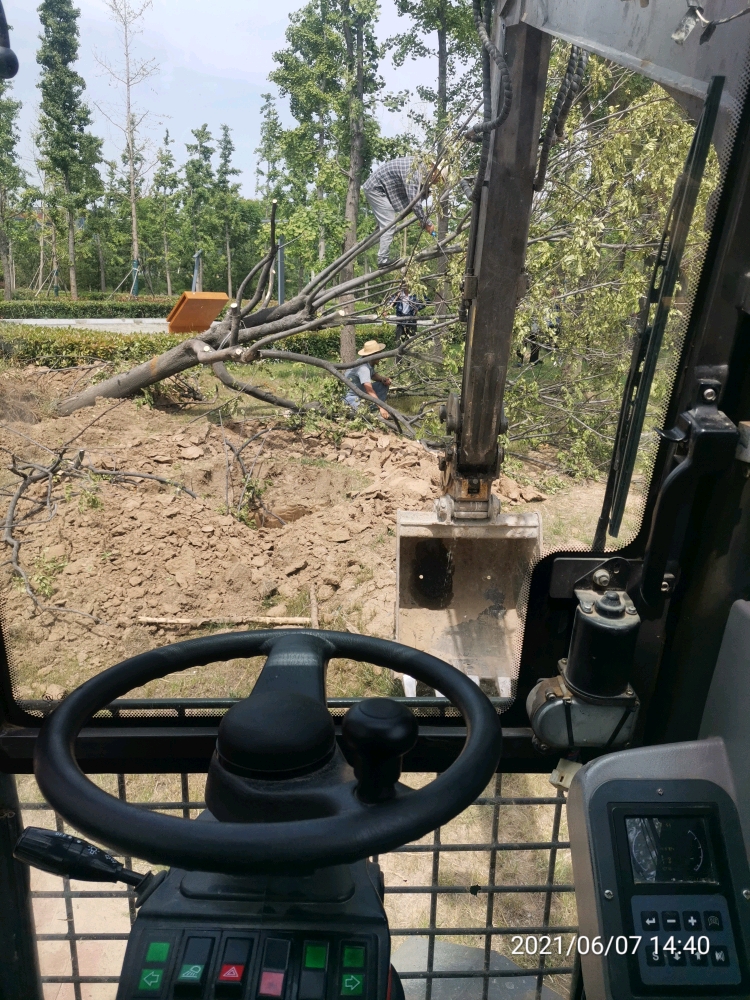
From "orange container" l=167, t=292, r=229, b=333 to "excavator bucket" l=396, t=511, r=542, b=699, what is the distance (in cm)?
374

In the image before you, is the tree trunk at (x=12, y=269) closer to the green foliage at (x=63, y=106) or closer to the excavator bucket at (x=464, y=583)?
the green foliage at (x=63, y=106)

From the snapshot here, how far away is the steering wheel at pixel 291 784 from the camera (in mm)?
702

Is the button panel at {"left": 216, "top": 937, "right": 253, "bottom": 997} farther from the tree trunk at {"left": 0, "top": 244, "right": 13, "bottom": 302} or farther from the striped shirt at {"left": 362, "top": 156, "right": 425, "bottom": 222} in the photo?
the tree trunk at {"left": 0, "top": 244, "right": 13, "bottom": 302}

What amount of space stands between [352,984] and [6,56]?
51.6 inches

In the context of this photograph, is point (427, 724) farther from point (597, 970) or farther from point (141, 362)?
point (141, 362)

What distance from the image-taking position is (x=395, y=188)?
5344 mm

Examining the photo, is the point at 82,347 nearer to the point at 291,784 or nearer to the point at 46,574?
the point at 46,574

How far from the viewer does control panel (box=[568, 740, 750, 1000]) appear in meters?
1.10

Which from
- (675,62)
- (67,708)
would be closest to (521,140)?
(675,62)

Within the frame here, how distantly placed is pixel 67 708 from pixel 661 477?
0.99 m

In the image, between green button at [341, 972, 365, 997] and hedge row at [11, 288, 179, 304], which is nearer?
green button at [341, 972, 365, 997]

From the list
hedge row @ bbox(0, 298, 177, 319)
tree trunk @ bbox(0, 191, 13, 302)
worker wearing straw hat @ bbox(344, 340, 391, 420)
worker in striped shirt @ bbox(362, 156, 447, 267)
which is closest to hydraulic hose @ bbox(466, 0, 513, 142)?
worker in striped shirt @ bbox(362, 156, 447, 267)

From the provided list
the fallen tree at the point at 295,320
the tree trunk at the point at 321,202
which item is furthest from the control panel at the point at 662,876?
the fallen tree at the point at 295,320

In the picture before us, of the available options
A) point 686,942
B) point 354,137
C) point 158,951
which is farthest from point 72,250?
point 686,942
